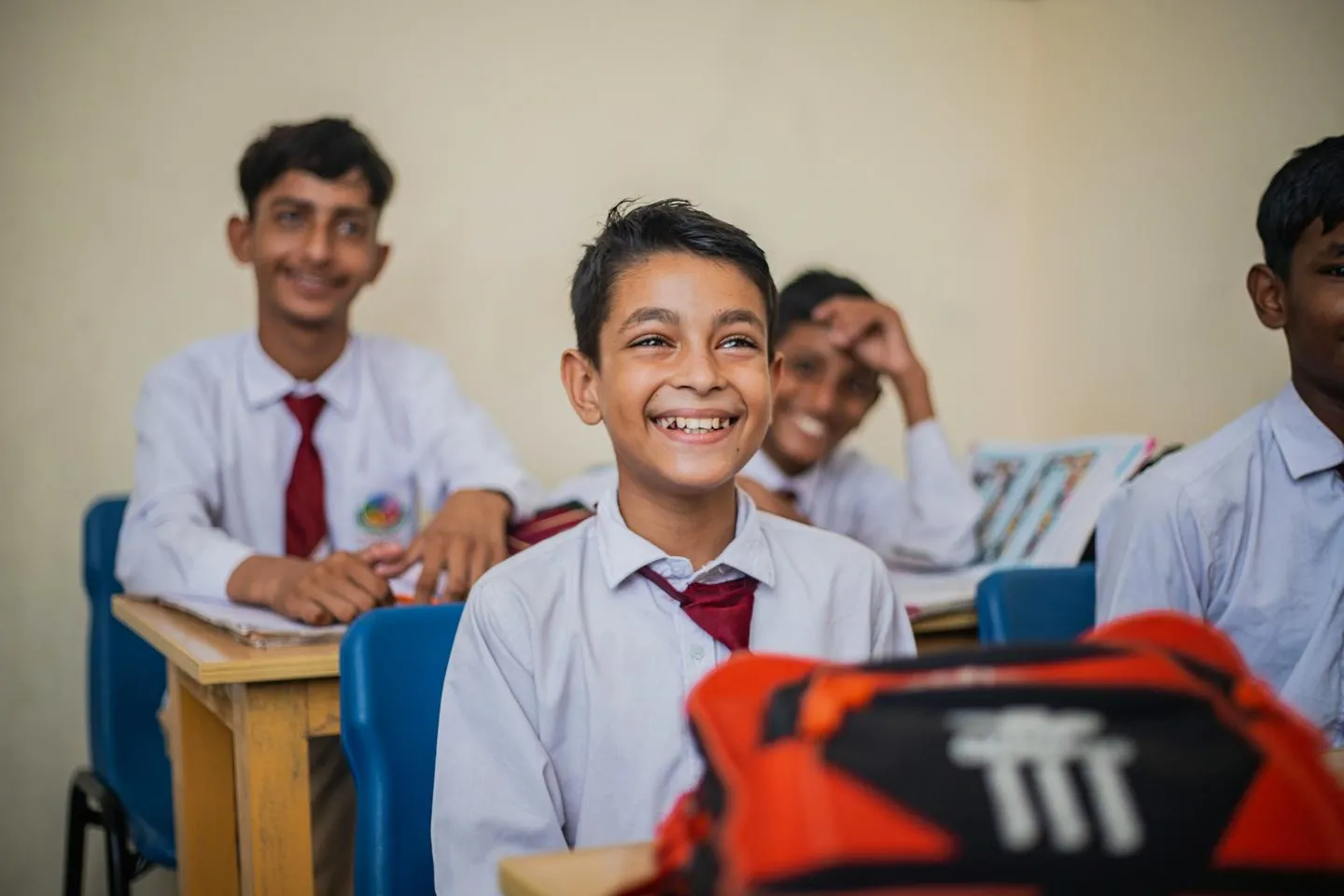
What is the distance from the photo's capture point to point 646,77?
3.07 m

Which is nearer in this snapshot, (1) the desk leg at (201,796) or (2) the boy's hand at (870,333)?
(1) the desk leg at (201,796)

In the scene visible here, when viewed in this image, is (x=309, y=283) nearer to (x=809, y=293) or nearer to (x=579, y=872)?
(x=809, y=293)

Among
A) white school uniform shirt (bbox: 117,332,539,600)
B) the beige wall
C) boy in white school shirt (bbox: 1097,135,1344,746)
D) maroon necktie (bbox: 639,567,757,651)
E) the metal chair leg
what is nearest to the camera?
maroon necktie (bbox: 639,567,757,651)

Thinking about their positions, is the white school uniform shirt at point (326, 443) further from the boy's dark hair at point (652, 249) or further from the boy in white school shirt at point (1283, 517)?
the boy in white school shirt at point (1283, 517)

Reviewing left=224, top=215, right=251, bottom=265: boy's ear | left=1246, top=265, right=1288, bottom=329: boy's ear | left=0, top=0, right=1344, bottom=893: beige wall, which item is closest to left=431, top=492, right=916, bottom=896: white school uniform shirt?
left=1246, top=265, right=1288, bottom=329: boy's ear

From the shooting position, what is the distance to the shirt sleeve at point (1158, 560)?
1608mm

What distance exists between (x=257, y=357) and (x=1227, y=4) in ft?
Result: 6.17

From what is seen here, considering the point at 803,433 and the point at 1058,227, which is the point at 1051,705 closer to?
the point at 803,433

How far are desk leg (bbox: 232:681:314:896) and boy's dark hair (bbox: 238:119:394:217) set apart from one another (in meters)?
1.09

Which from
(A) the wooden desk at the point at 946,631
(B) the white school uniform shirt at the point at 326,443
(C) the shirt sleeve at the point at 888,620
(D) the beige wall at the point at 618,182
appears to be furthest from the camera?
(D) the beige wall at the point at 618,182

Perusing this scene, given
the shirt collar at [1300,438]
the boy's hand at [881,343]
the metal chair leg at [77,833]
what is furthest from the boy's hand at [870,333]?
the metal chair leg at [77,833]

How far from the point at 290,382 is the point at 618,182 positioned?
102 cm

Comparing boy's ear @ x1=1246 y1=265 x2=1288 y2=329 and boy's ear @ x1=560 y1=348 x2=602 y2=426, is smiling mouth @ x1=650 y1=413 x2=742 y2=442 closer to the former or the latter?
boy's ear @ x1=560 y1=348 x2=602 y2=426

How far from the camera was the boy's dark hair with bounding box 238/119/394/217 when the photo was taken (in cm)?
231
